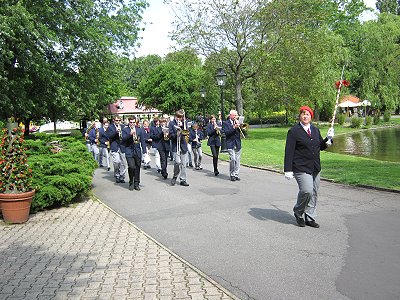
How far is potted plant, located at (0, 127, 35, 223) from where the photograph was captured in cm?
819

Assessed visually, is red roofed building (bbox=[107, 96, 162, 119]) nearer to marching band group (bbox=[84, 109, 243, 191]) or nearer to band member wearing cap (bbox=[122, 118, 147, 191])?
marching band group (bbox=[84, 109, 243, 191])

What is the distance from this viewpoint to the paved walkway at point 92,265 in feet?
16.1

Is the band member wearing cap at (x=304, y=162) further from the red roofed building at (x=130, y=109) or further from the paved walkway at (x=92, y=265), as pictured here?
the red roofed building at (x=130, y=109)

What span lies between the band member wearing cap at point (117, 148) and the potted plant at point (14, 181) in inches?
171

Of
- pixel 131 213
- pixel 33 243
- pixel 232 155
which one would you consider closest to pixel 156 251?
pixel 33 243

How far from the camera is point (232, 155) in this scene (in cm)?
1264

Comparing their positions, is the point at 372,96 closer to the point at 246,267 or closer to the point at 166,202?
the point at 166,202

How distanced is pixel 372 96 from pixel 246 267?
46.5m

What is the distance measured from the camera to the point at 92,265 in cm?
580

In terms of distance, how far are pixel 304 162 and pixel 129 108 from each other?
59084mm

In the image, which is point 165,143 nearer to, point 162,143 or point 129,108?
point 162,143

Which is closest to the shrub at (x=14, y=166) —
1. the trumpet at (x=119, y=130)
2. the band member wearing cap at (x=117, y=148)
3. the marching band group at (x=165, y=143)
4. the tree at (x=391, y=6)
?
the marching band group at (x=165, y=143)

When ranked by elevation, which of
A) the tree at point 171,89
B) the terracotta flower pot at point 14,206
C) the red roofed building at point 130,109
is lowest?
the terracotta flower pot at point 14,206

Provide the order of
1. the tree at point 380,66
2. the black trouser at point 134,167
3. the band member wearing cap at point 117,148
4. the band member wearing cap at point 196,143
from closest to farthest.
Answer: the black trouser at point 134,167 → the band member wearing cap at point 117,148 → the band member wearing cap at point 196,143 → the tree at point 380,66
